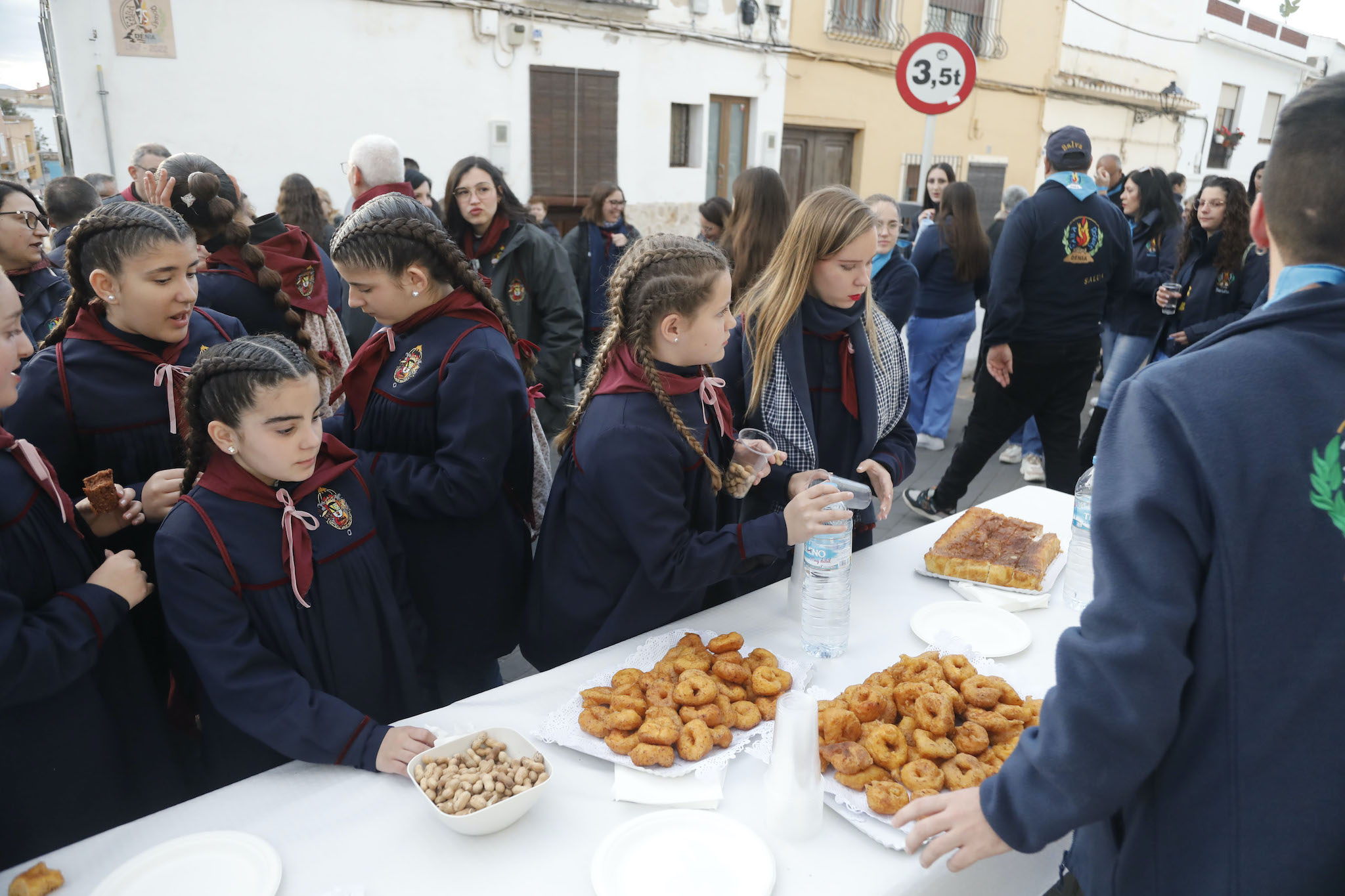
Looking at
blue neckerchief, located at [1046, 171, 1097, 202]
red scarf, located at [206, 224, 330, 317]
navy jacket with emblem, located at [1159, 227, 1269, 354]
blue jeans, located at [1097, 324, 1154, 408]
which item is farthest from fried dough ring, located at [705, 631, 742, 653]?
blue jeans, located at [1097, 324, 1154, 408]

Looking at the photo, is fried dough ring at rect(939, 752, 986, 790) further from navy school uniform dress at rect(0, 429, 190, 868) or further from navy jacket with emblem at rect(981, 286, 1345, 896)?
navy school uniform dress at rect(0, 429, 190, 868)

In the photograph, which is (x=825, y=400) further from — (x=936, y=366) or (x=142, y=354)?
(x=936, y=366)

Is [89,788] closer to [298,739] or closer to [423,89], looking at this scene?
[298,739]

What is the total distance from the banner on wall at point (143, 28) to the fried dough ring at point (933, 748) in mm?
7932

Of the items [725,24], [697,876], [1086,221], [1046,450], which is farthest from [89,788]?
[725,24]

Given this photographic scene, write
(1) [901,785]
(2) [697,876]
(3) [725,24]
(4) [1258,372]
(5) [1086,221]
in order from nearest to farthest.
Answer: (4) [1258,372] < (2) [697,876] < (1) [901,785] < (5) [1086,221] < (3) [725,24]

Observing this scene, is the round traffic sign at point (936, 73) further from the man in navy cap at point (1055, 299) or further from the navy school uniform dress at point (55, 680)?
the navy school uniform dress at point (55, 680)

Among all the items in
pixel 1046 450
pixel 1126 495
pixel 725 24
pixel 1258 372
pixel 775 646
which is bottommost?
pixel 1046 450

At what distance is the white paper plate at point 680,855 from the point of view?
1.24 m

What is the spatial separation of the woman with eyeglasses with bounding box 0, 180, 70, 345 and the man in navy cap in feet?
13.9

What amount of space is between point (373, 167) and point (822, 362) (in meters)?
2.25

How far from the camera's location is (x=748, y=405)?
2449 millimetres

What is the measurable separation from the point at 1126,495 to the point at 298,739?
1385mm

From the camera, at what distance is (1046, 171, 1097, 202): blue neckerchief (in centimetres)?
419
